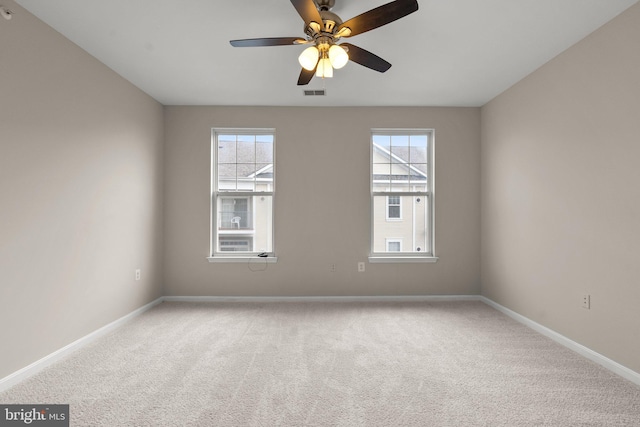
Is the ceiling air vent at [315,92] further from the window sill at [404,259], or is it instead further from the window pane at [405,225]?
the window sill at [404,259]

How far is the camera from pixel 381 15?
5.80 ft

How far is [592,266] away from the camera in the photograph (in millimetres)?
2498

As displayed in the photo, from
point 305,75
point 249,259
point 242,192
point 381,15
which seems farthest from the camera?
point 242,192

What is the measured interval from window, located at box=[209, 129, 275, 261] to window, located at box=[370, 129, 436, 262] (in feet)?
4.76

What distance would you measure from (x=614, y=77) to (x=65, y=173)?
4310 millimetres

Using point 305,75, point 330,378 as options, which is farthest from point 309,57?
point 330,378

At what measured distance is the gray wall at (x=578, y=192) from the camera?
221cm

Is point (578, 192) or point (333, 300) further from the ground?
point (578, 192)

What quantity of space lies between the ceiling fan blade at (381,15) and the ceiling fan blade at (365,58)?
0.18 m

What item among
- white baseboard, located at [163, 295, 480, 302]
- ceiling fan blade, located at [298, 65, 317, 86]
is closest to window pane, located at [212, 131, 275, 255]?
white baseboard, located at [163, 295, 480, 302]

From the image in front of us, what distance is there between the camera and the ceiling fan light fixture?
6.57 feet

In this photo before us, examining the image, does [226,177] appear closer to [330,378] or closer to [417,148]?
[417,148]

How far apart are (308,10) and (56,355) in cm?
311

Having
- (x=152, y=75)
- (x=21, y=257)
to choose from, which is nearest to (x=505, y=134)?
(x=152, y=75)
